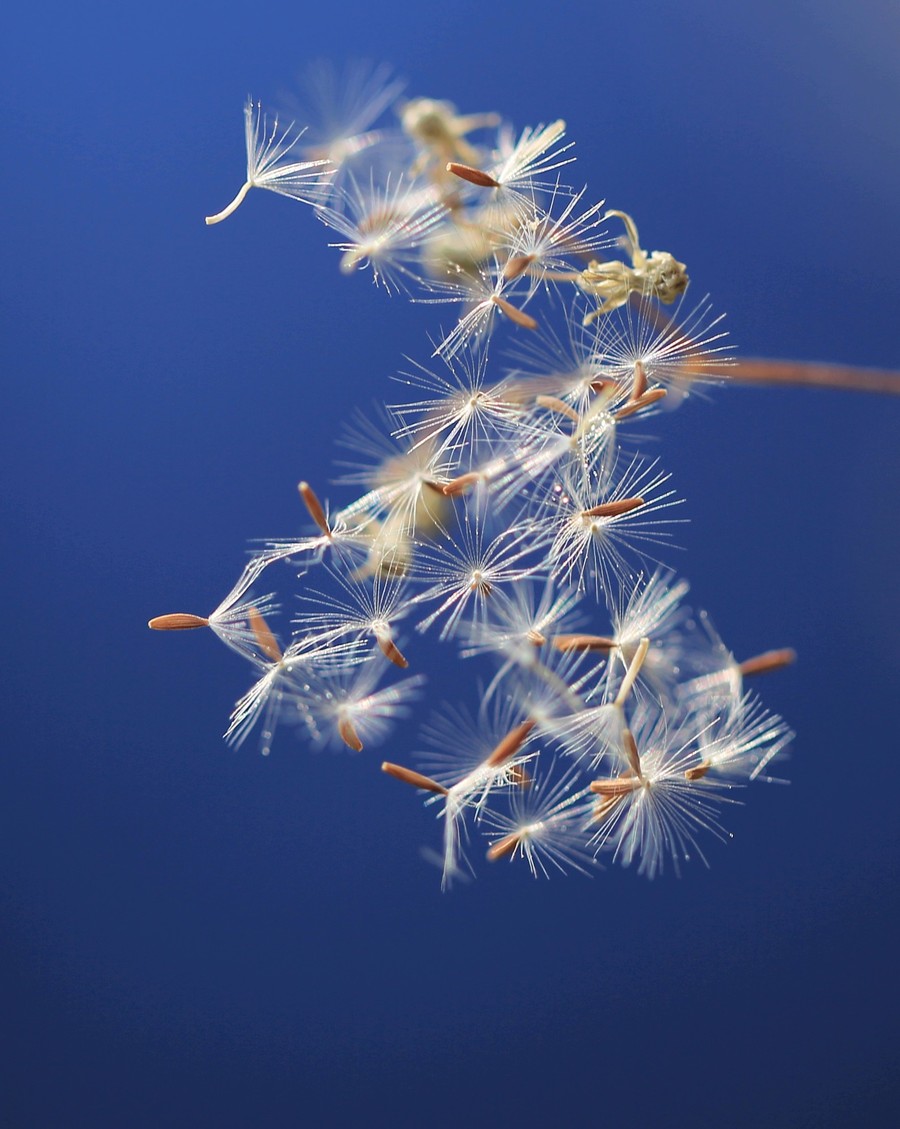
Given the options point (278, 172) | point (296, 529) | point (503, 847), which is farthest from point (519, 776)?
point (296, 529)

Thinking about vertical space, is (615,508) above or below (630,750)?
above

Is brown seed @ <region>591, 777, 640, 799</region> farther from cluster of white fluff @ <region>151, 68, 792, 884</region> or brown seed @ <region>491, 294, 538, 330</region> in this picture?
brown seed @ <region>491, 294, 538, 330</region>

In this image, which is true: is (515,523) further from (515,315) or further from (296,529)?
(296,529)

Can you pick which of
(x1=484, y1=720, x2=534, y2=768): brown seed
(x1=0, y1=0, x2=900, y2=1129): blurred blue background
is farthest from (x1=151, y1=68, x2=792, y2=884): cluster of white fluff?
(x1=0, y1=0, x2=900, y2=1129): blurred blue background

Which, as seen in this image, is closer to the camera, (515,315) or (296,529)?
(515,315)

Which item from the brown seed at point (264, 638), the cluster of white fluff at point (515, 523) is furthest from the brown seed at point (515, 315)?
the brown seed at point (264, 638)

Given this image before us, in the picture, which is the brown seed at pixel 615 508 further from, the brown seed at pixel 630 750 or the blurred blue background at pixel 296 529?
the blurred blue background at pixel 296 529
